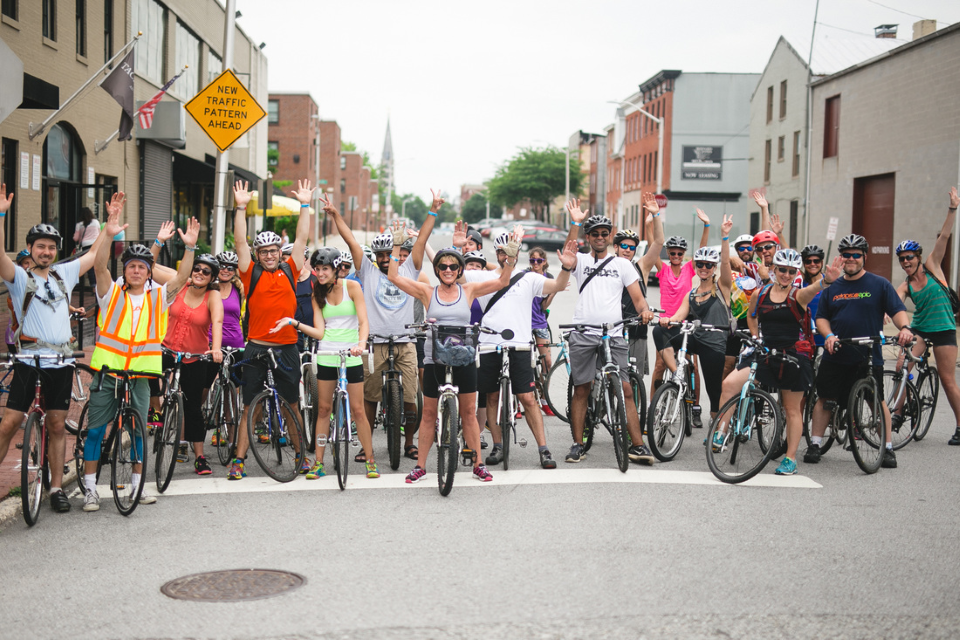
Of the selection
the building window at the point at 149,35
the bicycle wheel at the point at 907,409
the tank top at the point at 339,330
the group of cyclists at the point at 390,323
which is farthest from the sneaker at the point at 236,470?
the building window at the point at 149,35

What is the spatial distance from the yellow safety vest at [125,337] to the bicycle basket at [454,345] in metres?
2.16

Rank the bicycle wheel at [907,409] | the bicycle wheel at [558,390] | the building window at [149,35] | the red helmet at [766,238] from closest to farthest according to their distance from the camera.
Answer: the bicycle wheel at [907,409] → the red helmet at [766,238] → the bicycle wheel at [558,390] → the building window at [149,35]

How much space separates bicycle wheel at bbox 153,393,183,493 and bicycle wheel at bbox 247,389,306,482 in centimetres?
62

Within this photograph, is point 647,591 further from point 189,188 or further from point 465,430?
point 189,188

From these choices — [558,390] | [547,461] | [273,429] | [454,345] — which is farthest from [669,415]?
[273,429]

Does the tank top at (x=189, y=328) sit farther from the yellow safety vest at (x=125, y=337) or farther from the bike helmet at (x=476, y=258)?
the bike helmet at (x=476, y=258)

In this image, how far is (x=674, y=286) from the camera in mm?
10578

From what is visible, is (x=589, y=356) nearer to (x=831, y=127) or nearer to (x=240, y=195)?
(x=240, y=195)

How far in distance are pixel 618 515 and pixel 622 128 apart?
258 feet

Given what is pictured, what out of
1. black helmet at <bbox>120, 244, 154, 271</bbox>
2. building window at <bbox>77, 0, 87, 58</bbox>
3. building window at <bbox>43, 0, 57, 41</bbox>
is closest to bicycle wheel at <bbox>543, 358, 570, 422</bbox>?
black helmet at <bbox>120, 244, 154, 271</bbox>

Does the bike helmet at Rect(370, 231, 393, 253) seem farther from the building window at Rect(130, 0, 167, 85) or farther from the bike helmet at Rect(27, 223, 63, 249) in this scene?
the building window at Rect(130, 0, 167, 85)

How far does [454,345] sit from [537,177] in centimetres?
8581

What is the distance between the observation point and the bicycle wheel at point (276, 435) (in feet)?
26.3

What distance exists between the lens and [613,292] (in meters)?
8.98
